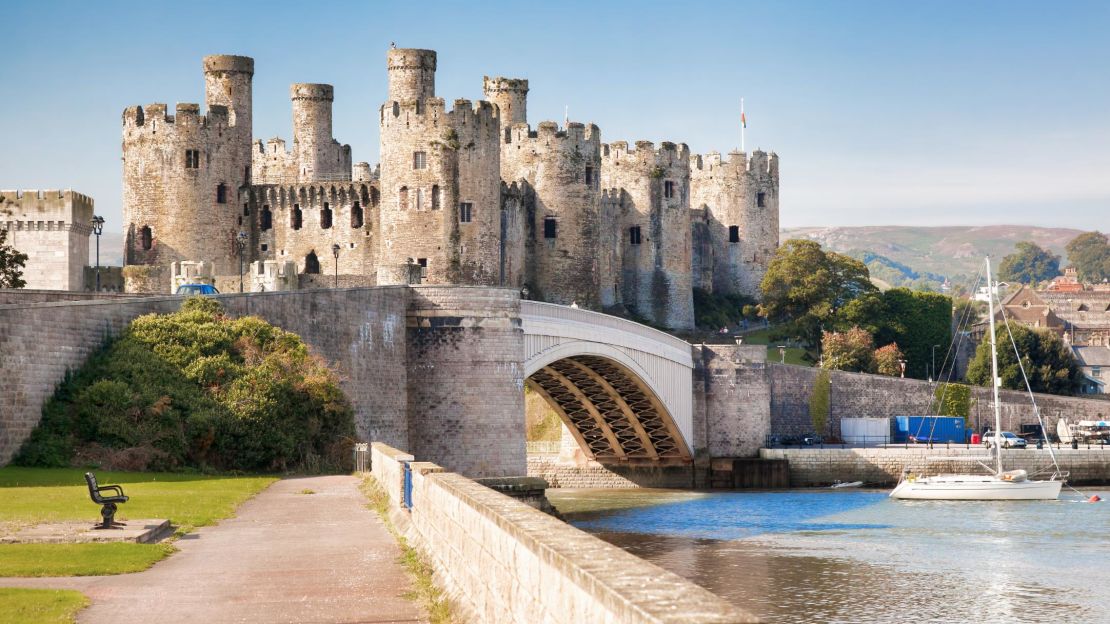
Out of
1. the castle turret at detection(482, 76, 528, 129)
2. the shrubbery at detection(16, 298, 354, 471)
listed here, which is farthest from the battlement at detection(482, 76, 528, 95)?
the shrubbery at detection(16, 298, 354, 471)

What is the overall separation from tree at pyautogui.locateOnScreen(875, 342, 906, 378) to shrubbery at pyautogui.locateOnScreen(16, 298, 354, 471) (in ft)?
169

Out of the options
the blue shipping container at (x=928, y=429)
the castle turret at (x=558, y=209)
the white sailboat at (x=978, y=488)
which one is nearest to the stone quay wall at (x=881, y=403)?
the blue shipping container at (x=928, y=429)

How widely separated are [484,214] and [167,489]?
41542 millimetres

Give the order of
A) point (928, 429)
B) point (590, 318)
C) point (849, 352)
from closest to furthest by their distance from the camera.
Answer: point (590, 318) → point (928, 429) → point (849, 352)

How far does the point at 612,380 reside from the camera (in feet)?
179

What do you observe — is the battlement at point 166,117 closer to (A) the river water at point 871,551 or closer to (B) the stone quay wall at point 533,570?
(A) the river water at point 871,551

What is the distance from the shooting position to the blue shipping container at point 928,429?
70.9 metres

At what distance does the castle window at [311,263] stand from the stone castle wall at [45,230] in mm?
12988

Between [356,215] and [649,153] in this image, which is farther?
[649,153]

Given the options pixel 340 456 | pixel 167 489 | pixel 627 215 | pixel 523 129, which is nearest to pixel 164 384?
pixel 340 456

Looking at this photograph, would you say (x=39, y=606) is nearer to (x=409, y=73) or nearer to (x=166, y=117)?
(x=166, y=117)

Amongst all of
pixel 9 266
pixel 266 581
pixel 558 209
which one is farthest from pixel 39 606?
pixel 558 209

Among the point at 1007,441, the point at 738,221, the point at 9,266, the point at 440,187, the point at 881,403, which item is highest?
the point at 738,221

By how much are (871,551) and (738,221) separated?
52.9 meters
